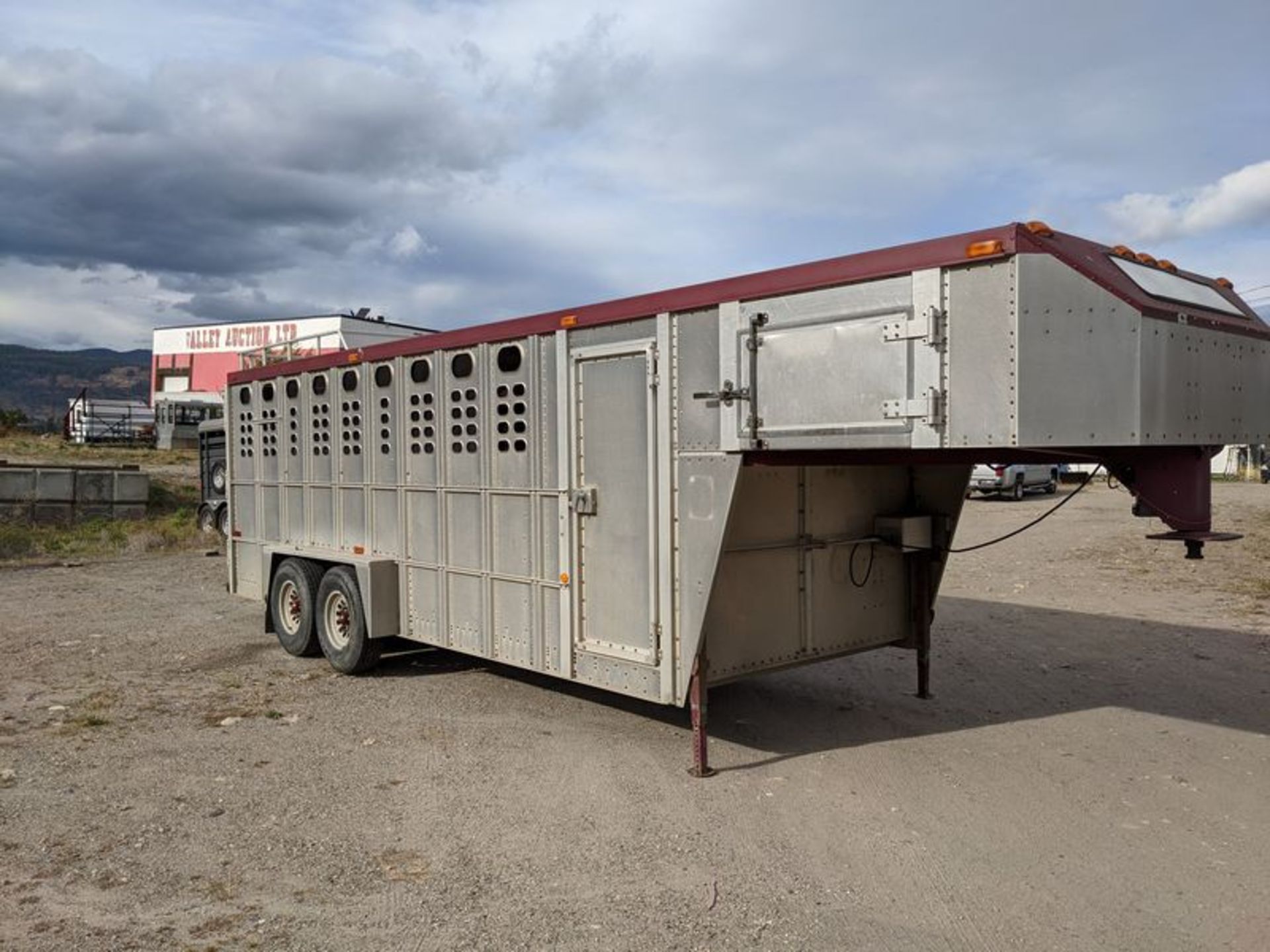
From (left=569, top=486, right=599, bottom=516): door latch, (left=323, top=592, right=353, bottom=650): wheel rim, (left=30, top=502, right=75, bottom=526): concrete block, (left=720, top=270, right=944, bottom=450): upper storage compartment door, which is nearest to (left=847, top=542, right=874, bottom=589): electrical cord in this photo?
(left=569, top=486, right=599, bottom=516): door latch

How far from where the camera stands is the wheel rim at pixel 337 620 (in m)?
8.62

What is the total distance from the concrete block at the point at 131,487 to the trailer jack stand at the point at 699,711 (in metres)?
18.2

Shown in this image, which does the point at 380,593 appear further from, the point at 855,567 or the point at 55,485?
the point at 55,485

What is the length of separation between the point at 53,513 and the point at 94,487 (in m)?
0.91

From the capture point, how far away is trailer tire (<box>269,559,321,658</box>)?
29.4 feet

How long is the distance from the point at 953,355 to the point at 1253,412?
1.95 metres

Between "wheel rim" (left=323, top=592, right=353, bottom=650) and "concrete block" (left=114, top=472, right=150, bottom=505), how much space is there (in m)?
13.9

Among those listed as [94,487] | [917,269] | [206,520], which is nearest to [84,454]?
[94,487]

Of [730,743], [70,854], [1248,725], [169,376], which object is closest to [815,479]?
[730,743]

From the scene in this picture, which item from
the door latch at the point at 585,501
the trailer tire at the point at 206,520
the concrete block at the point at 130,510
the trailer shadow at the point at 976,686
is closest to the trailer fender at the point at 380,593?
the trailer shadow at the point at 976,686

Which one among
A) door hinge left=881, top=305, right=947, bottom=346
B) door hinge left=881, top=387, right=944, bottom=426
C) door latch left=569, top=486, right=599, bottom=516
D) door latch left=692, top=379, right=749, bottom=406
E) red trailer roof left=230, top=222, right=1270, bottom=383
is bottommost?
door latch left=569, top=486, right=599, bottom=516

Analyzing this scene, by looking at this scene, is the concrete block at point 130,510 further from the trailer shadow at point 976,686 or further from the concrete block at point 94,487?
the trailer shadow at point 976,686

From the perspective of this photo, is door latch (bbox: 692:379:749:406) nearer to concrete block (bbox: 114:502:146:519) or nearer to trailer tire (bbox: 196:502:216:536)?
trailer tire (bbox: 196:502:216:536)

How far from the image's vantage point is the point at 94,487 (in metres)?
19.9
